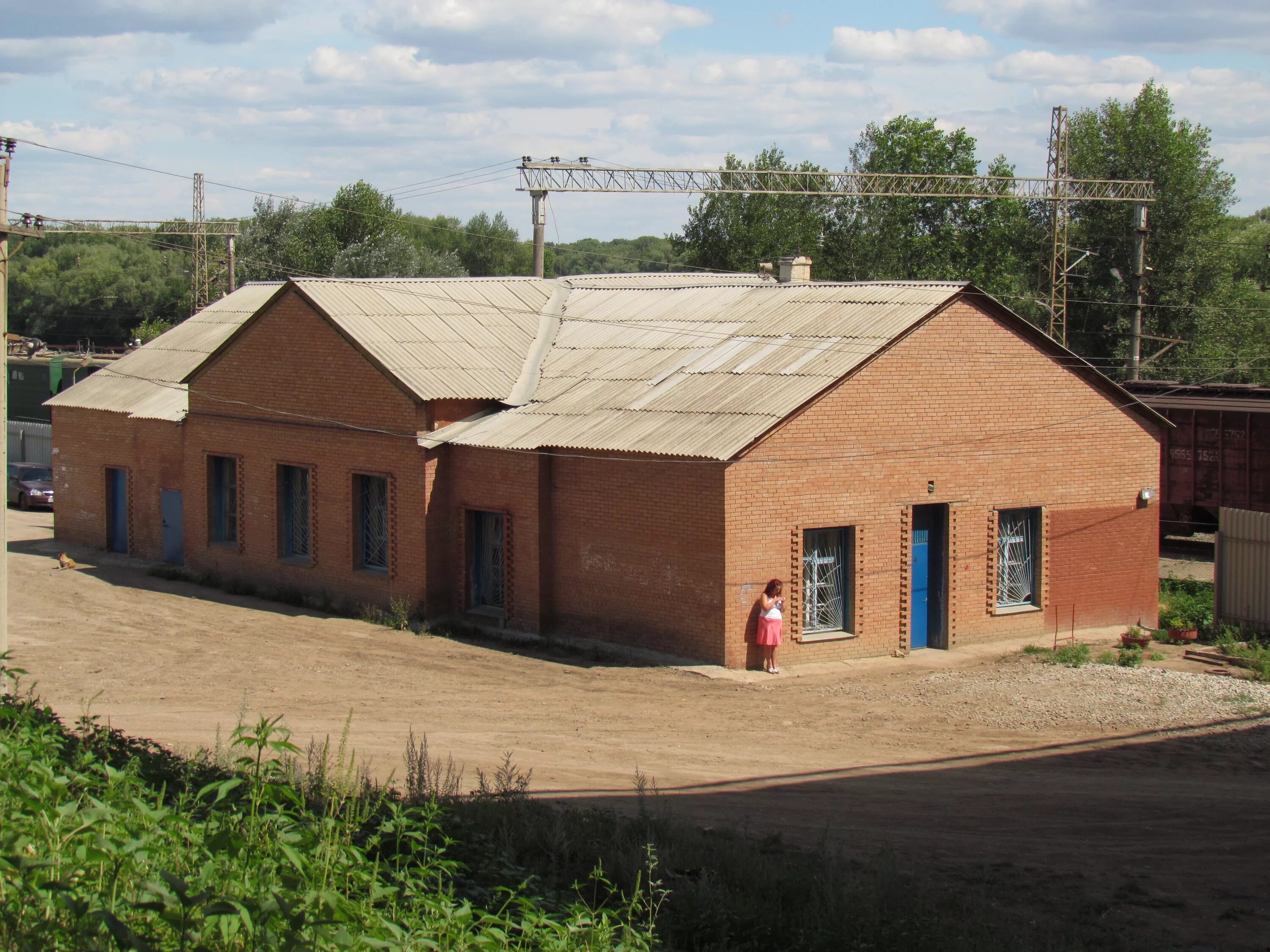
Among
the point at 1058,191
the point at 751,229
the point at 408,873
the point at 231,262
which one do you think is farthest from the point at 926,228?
the point at 408,873

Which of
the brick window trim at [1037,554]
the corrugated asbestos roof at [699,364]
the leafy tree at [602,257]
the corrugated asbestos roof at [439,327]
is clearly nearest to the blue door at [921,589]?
the brick window trim at [1037,554]

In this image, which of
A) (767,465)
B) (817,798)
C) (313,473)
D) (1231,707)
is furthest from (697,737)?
(313,473)

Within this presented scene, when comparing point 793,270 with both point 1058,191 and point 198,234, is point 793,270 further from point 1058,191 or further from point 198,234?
point 198,234

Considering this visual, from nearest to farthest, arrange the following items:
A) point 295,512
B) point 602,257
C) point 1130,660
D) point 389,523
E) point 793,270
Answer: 1. point 1130,660
2. point 389,523
3. point 295,512
4. point 793,270
5. point 602,257

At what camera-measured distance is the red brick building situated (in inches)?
742

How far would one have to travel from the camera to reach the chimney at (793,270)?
27.1 metres

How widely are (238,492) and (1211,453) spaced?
845 inches

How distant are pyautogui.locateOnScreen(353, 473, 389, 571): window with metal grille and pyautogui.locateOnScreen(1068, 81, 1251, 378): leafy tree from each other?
1611 inches

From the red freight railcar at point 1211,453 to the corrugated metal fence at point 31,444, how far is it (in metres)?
36.1

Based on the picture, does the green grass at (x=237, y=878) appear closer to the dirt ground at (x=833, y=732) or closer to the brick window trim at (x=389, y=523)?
the dirt ground at (x=833, y=732)

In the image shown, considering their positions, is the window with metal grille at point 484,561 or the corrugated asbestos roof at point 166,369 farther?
the corrugated asbestos roof at point 166,369

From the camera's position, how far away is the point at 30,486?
39125 millimetres

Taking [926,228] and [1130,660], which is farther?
[926,228]

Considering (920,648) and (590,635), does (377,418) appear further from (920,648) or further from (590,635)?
(920,648)
